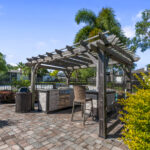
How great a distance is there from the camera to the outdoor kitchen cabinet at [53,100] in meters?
5.33

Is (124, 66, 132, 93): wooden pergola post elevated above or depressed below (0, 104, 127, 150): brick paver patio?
above

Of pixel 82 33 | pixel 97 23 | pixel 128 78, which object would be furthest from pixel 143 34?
pixel 128 78

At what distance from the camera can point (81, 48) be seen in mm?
3908

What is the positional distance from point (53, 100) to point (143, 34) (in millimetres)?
15665

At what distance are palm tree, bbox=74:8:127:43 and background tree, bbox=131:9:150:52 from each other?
1627mm

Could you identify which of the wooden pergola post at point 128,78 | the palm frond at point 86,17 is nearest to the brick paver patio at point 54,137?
the wooden pergola post at point 128,78

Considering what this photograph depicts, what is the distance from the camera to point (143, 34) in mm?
15312

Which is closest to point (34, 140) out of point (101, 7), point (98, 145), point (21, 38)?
point (98, 145)

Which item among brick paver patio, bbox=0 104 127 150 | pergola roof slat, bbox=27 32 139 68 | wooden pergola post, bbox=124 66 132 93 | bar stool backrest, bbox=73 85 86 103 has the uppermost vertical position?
pergola roof slat, bbox=27 32 139 68

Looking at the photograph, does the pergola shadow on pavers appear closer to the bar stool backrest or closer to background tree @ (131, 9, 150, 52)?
the bar stool backrest

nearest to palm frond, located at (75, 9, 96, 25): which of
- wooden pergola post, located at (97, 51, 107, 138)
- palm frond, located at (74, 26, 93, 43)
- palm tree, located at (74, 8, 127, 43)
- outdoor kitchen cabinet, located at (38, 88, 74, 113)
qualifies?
palm tree, located at (74, 8, 127, 43)

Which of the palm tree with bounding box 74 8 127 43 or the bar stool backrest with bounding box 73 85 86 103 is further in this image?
the palm tree with bounding box 74 8 127 43

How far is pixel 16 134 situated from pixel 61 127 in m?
1.28

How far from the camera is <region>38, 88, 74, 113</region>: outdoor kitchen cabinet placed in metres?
5.33
